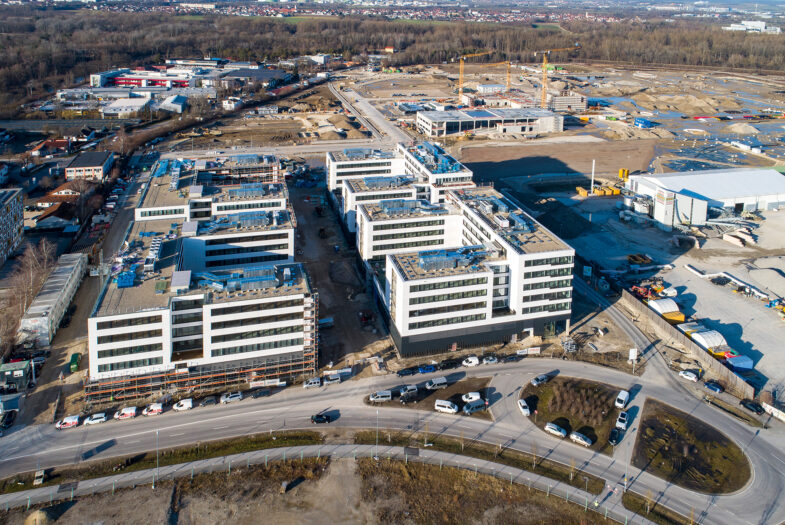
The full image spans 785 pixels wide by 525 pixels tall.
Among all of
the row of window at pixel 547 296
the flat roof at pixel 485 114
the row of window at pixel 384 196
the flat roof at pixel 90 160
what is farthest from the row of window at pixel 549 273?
the flat roof at pixel 485 114

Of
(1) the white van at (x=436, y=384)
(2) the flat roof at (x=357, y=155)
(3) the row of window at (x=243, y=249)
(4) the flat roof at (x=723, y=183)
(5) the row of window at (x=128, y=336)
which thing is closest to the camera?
(5) the row of window at (x=128, y=336)

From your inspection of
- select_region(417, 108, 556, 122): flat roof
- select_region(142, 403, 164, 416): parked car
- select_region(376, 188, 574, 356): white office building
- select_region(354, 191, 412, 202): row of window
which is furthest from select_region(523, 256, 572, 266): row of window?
select_region(417, 108, 556, 122): flat roof

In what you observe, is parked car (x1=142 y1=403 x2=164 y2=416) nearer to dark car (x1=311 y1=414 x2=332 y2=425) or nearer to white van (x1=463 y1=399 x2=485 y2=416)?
dark car (x1=311 y1=414 x2=332 y2=425)

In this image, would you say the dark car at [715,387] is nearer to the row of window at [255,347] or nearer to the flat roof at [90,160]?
the row of window at [255,347]

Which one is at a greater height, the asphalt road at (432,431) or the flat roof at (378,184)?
the flat roof at (378,184)

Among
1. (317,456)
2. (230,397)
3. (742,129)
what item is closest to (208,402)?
(230,397)

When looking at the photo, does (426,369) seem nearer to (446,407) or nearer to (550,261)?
(446,407)
